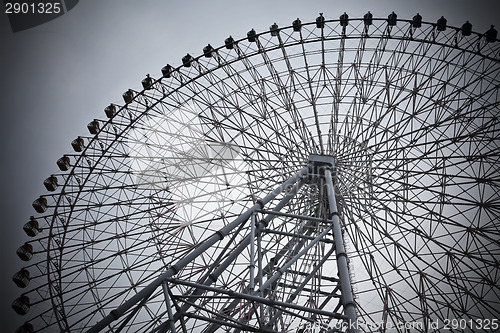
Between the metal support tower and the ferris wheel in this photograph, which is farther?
the ferris wheel

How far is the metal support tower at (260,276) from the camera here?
→ 41.8ft

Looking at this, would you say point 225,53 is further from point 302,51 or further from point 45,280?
point 45,280

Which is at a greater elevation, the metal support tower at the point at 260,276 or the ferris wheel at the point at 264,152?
the ferris wheel at the point at 264,152

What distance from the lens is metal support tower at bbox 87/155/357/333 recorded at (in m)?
12.7

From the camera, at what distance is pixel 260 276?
14.3 metres

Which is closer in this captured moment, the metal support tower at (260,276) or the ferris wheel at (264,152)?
the metal support tower at (260,276)

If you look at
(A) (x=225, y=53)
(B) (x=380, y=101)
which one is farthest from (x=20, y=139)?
(B) (x=380, y=101)

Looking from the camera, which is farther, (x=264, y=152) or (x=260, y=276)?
(x=264, y=152)

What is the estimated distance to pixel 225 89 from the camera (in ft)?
88.3

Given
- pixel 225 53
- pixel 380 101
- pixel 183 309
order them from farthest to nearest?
pixel 225 53 → pixel 380 101 → pixel 183 309

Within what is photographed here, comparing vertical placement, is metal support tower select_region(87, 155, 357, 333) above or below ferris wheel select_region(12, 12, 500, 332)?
below

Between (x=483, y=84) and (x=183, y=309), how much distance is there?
61.8ft

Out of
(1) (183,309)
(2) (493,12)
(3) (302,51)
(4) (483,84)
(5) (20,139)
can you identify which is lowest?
(1) (183,309)

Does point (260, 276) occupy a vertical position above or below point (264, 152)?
below
